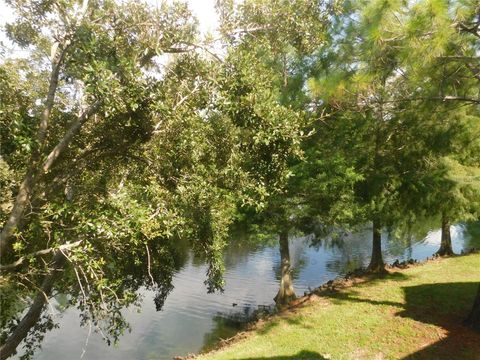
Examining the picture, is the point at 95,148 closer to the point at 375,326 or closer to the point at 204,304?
the point at 375,326

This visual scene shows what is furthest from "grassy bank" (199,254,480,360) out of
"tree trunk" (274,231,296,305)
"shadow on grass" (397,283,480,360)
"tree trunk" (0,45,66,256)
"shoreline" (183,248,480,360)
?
"tree trunk" (0,45,66,256)

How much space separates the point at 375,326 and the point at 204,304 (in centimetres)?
1288

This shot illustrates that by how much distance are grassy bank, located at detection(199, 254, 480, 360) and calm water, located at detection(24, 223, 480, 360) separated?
14.5 feet

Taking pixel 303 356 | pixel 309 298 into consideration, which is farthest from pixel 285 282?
pixel 303 356

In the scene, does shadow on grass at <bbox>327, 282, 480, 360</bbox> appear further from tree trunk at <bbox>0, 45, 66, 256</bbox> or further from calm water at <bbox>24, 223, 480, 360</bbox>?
tree trunk at <bbox>0, 45, 66, 256</bbox>

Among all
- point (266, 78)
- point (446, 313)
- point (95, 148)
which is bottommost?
point (446, 313)

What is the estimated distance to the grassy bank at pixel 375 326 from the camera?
39.8 ft

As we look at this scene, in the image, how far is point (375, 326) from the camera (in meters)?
13.9

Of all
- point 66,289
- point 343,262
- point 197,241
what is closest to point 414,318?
point 197,241

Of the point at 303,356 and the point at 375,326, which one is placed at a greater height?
the point at 375,326

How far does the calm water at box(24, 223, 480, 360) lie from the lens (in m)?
18.1

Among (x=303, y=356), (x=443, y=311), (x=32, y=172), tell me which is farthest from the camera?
(x=443, y=311)

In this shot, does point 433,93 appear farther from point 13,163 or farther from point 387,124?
point 13,163

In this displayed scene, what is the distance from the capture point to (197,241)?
10680 mm
